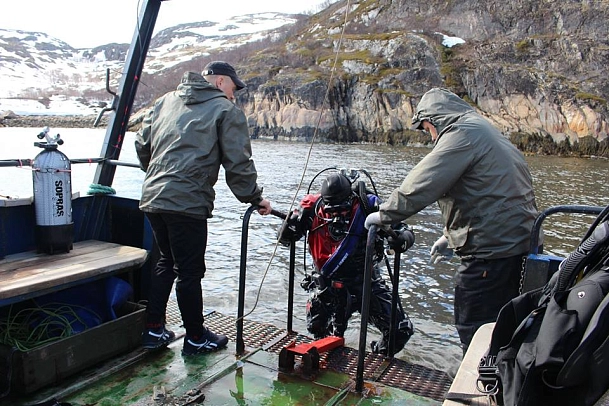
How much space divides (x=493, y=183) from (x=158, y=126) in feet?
7.35

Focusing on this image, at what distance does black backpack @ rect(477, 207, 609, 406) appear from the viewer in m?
1.58

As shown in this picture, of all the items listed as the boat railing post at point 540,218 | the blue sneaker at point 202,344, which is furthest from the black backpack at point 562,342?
the blue sneaker at point 202,344

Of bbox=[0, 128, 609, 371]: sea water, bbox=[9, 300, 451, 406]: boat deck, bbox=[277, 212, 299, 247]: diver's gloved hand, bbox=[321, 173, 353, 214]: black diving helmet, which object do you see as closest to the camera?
bbox=[9, 300, 451, 406]: boat deck

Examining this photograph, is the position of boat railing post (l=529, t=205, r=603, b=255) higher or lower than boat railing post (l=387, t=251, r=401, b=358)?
higher

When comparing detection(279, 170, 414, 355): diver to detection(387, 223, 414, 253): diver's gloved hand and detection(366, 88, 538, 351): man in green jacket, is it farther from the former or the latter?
detection(366, 88, 538, 351): man in green jacket

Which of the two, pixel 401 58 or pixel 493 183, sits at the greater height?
pixel 401 58

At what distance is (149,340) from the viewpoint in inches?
149

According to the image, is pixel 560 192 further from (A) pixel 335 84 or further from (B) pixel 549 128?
(A) pixel 335 84

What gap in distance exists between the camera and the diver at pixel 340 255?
430cm

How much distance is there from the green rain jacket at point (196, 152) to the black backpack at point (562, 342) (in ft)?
6.54

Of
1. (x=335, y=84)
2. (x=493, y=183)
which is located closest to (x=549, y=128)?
(x=335, y=84)

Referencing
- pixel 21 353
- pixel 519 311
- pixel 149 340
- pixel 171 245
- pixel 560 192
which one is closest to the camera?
pixel 519 311

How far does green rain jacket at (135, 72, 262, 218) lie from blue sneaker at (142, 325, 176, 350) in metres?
0.94

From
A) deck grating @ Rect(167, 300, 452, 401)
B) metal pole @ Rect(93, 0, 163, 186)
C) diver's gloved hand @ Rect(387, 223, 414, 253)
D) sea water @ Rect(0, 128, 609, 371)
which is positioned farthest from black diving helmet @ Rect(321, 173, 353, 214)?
metal pole @ Rect(93, 0, 163, 186)
